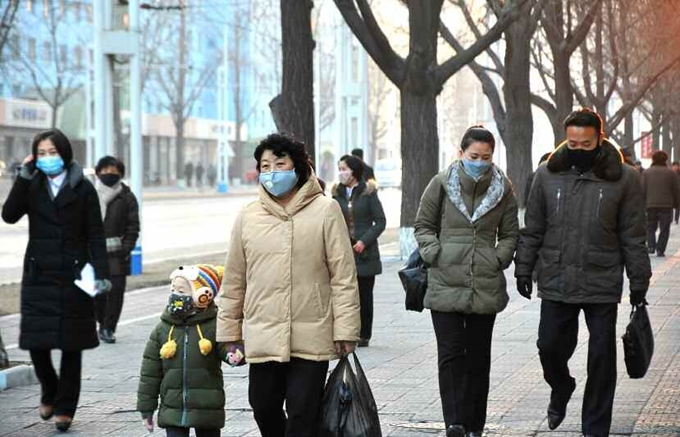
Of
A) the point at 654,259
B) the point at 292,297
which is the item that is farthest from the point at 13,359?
the point at 654,259

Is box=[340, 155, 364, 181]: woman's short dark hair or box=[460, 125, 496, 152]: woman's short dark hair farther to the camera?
box=[340, 155, 364, 181]: woman's short dark hair

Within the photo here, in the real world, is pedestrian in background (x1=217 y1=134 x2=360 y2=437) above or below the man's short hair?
below

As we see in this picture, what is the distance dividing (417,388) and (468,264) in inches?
94.7

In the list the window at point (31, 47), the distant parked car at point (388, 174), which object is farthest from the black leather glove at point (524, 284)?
the distant parked car at point (388, 174)

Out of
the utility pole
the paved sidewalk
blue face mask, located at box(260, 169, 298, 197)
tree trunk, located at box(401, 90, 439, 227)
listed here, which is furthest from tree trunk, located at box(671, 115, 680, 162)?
blue face mask, located at box(260, 169, 298, 197)

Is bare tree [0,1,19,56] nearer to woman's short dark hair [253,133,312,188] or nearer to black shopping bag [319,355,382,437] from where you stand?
woman's short dark hair [253,133,312,188]

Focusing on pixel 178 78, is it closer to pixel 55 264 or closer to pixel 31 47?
pixel 31 47

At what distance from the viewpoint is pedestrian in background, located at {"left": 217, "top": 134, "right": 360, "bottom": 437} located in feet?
20.1

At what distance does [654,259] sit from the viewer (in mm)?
24203

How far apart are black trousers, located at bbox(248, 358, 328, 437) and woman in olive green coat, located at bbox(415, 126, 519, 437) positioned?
60.8 inches

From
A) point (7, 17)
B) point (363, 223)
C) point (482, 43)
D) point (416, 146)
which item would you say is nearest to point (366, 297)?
point (363, 223)

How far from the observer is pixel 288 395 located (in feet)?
20.2

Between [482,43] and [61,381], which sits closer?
Result: [61,381]

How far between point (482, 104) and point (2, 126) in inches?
2109
